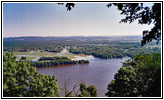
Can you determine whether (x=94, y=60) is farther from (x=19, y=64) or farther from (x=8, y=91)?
(x=8, y=91)

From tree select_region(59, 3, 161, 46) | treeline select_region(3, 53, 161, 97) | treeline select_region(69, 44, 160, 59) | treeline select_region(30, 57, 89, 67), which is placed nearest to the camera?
tree select_region(59, 3, 161, 46)

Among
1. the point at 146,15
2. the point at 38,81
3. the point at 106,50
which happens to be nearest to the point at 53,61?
the point at 106,50

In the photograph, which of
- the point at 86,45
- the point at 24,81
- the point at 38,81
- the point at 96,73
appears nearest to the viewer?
the point at 24,81

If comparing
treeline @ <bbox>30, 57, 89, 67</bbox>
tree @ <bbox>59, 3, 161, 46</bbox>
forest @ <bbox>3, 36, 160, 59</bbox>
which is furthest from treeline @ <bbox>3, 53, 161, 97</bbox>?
treeline @ <bbox>30, 57, 89, 67</bbox>

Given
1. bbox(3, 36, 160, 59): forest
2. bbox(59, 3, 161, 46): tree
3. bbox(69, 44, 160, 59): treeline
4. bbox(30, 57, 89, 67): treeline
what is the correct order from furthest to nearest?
bbox(30, 57, 89, 67): treeline → bbox(69, 44, 160, 59): treeline → bbox(3, 36, 160, 59): forest → bbox(59, 3, 161, 46): tree

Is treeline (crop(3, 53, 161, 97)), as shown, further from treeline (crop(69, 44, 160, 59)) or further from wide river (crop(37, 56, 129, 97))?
wide river (crop(37, 56, 129, 97))

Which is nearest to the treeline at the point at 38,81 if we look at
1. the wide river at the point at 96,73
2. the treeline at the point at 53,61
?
the wide river at the point at 96,73

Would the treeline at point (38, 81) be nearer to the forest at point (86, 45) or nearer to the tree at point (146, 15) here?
Answer: the forest at point (86, 45)

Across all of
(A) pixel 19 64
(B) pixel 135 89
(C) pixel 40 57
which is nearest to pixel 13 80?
(A) pixel 19 64

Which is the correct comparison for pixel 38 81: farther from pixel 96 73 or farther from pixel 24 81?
pixel 96 73
